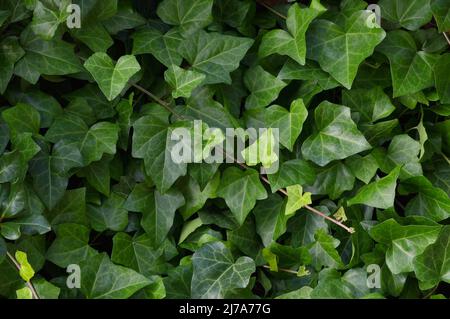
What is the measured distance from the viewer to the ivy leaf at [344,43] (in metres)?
1.36

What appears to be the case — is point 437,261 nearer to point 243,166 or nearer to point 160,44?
point 243,166

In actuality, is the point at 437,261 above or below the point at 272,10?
below

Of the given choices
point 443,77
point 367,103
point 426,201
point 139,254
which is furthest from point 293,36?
point 139,254

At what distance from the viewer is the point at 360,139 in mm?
1375

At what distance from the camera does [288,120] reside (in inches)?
Result: 54.9

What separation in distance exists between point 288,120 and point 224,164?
174 millimetres

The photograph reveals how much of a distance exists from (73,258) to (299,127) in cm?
57

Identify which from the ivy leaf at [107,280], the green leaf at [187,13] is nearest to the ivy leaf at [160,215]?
the ivy leaf at [107,280]

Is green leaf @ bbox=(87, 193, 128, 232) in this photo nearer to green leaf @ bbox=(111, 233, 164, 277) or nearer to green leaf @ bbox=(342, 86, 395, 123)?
green leaf @ bbox=(111, 233, 164, 277)

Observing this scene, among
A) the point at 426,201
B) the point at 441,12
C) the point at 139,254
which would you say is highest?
the point at 441,12

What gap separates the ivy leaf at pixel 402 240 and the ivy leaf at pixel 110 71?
Result: 605mm

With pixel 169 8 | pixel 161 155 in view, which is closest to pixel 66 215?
pixel 161 155

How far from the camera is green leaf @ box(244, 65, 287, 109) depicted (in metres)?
1.42

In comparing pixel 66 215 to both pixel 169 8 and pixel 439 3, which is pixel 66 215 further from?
pixel 439 3
